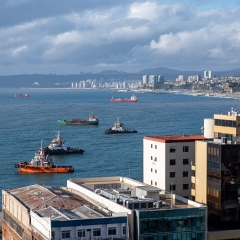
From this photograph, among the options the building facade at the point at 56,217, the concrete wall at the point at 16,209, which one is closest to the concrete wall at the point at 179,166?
the building facade at the point at 56,217

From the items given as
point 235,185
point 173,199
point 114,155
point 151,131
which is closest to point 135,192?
point 173,199

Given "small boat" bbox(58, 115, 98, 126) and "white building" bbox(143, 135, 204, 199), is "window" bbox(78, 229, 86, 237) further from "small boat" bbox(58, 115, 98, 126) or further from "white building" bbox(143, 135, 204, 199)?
"small boat" bbox(58, 115, 98, 126)

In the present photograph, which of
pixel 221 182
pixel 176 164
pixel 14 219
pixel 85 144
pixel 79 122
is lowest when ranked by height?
pixel 85 144

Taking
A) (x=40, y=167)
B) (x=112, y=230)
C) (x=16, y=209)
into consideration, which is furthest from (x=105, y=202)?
(x=40, y=167)

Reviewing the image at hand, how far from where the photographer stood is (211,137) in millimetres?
18734

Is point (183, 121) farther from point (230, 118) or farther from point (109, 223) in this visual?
point (109, 223)

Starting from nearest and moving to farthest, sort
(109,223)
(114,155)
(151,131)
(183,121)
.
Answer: (109,223) → (114,155) → (151,131) → (183,121)

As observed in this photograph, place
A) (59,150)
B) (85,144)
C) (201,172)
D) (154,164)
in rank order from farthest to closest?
(85,144)
(59,150)
(154,164)
(201,172)

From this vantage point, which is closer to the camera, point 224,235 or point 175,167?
point 224,235

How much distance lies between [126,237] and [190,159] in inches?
207

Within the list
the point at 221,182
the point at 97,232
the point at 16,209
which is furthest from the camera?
the point at 16,209

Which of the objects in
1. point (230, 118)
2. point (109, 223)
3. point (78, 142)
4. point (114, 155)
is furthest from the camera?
point (78, 142)

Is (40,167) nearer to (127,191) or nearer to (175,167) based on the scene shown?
(175,167)

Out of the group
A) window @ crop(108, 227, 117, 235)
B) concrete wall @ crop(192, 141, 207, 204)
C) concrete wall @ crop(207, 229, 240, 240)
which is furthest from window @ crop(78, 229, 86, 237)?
concrete wall @ crop(192, 141, 207, 204)
